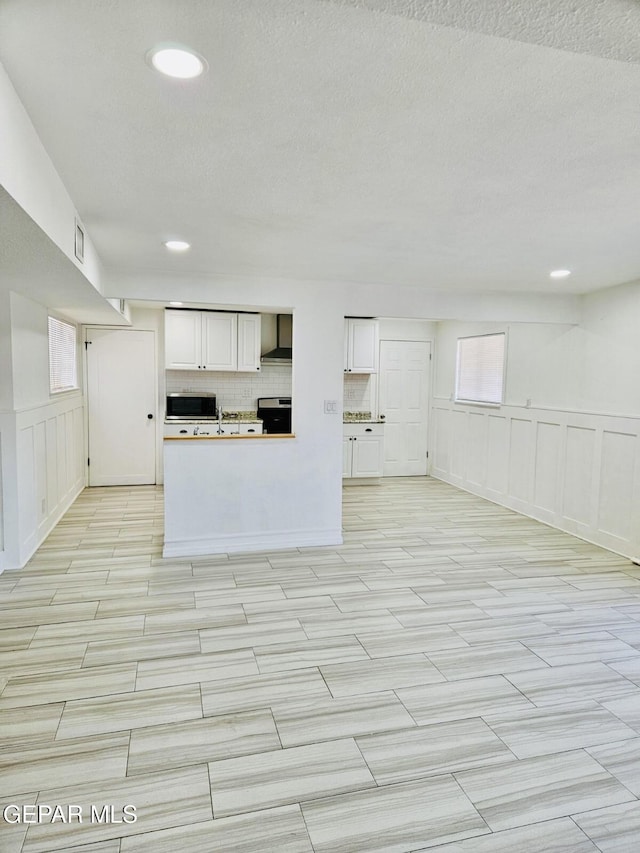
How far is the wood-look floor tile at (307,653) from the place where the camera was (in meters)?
2.75

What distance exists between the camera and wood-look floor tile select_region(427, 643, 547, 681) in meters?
2.70

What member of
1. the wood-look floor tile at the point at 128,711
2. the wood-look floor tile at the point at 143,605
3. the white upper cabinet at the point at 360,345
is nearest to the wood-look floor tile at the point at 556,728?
the wood-look floor tile at the point at 128,711

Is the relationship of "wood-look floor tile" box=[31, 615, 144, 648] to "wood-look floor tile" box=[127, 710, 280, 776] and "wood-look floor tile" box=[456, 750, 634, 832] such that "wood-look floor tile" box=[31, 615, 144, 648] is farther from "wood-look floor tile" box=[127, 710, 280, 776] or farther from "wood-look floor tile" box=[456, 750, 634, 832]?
"wood-look floor tile" box=[456, 750, 634, 832]

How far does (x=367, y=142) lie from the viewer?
195 cm

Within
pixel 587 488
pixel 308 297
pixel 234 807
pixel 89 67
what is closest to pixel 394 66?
pixel 89 67

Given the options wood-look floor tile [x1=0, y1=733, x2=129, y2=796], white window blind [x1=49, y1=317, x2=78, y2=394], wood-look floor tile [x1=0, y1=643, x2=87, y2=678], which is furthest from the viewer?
white window blind [x1=49, y1=317, x2=78, y2=394]

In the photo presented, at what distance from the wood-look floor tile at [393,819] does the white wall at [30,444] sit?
3.25 metres

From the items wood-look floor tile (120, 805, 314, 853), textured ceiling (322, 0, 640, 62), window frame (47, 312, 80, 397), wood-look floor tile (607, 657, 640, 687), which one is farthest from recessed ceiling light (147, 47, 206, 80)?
window frame (47, 312, 80, 397)

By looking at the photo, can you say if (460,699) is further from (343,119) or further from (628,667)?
(343,119)

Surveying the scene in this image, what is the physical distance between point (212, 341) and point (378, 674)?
5052mm

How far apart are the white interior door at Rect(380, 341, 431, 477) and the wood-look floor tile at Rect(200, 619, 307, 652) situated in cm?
501

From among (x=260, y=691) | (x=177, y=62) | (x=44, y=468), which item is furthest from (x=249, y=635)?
(x=44, y=468)

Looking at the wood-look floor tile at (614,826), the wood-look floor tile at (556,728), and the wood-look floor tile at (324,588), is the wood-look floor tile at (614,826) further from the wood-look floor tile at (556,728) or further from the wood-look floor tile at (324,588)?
the wood-look floor tile at (324,588)

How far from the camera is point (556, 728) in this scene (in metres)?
2.28
